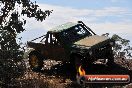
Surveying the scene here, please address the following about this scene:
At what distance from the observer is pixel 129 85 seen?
576 inches

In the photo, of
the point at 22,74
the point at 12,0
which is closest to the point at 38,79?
the point at 22,74

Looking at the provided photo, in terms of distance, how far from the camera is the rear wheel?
1848 cm

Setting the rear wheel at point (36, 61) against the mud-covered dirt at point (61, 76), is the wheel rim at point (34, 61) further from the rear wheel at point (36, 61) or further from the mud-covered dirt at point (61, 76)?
the mud-covered dirt at point (61, 76)

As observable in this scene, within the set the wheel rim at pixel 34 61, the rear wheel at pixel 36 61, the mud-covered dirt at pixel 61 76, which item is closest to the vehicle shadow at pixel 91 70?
the mud-covered dirt at pixel 61 76

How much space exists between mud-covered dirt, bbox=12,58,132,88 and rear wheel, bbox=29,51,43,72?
0.37 meters

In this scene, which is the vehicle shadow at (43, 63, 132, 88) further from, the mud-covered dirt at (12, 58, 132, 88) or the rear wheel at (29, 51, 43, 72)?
the rear wheel at (29, 51, 43, 72)

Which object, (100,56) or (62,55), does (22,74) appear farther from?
(100,56)

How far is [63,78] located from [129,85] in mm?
3183

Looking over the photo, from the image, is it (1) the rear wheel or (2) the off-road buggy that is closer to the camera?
(2) the off-road buggy

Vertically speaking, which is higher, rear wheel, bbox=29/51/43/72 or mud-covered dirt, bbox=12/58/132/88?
rear wheel, bbox=29/51/43/72

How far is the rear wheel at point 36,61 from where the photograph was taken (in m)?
18.5

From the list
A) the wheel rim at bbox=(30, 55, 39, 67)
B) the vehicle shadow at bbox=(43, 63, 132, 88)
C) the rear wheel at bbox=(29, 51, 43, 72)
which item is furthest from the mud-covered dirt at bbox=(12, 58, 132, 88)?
the wheel rim at bbox=(30, 55, 39, 67)

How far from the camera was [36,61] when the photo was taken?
18734 mm

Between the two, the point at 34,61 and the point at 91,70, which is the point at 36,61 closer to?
the point at 34,61
